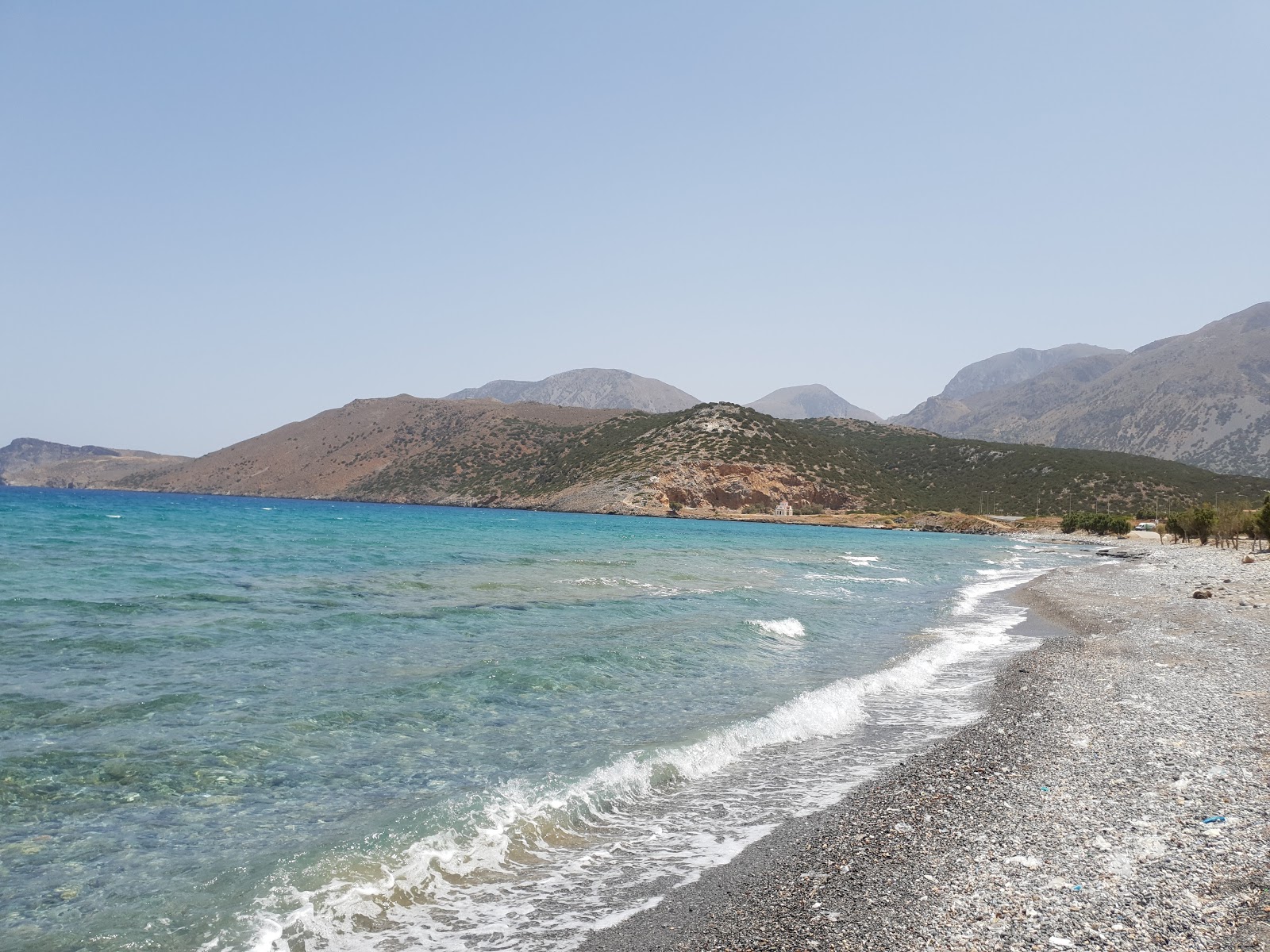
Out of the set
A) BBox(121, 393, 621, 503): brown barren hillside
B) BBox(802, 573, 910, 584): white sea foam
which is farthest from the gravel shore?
BBox(121, 393, 621, 503): brown barren hillside

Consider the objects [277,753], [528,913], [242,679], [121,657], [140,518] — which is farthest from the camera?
[140,518]

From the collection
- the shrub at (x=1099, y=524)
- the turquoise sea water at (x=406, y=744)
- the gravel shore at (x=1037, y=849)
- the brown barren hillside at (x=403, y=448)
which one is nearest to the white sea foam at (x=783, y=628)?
the turquoise sea water at (x=406, y=744)

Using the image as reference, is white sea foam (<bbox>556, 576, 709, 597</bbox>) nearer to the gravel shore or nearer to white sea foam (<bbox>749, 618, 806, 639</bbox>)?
white sea foam (<bbox>749, 618, 806, 639</bbox>)

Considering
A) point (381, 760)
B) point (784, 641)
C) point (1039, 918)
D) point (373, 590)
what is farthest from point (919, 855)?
point (373, 590)

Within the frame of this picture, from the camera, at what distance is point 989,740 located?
10.5 metres

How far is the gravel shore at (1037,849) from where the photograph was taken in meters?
5.14

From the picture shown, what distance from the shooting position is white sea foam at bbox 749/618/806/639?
19.7 m

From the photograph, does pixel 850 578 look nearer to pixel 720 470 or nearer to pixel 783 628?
pixel 783 628

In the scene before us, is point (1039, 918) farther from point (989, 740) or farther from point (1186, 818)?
point (989, 740)

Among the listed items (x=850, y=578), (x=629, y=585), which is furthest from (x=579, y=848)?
(x=850, y=578)

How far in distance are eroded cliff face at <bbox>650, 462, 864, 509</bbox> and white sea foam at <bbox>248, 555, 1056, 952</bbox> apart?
110041mm

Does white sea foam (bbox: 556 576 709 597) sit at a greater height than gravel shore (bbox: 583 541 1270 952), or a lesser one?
lesser

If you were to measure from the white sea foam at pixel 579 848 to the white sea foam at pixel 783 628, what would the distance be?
734 centimetres

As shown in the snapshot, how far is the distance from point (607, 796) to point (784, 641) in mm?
10913
